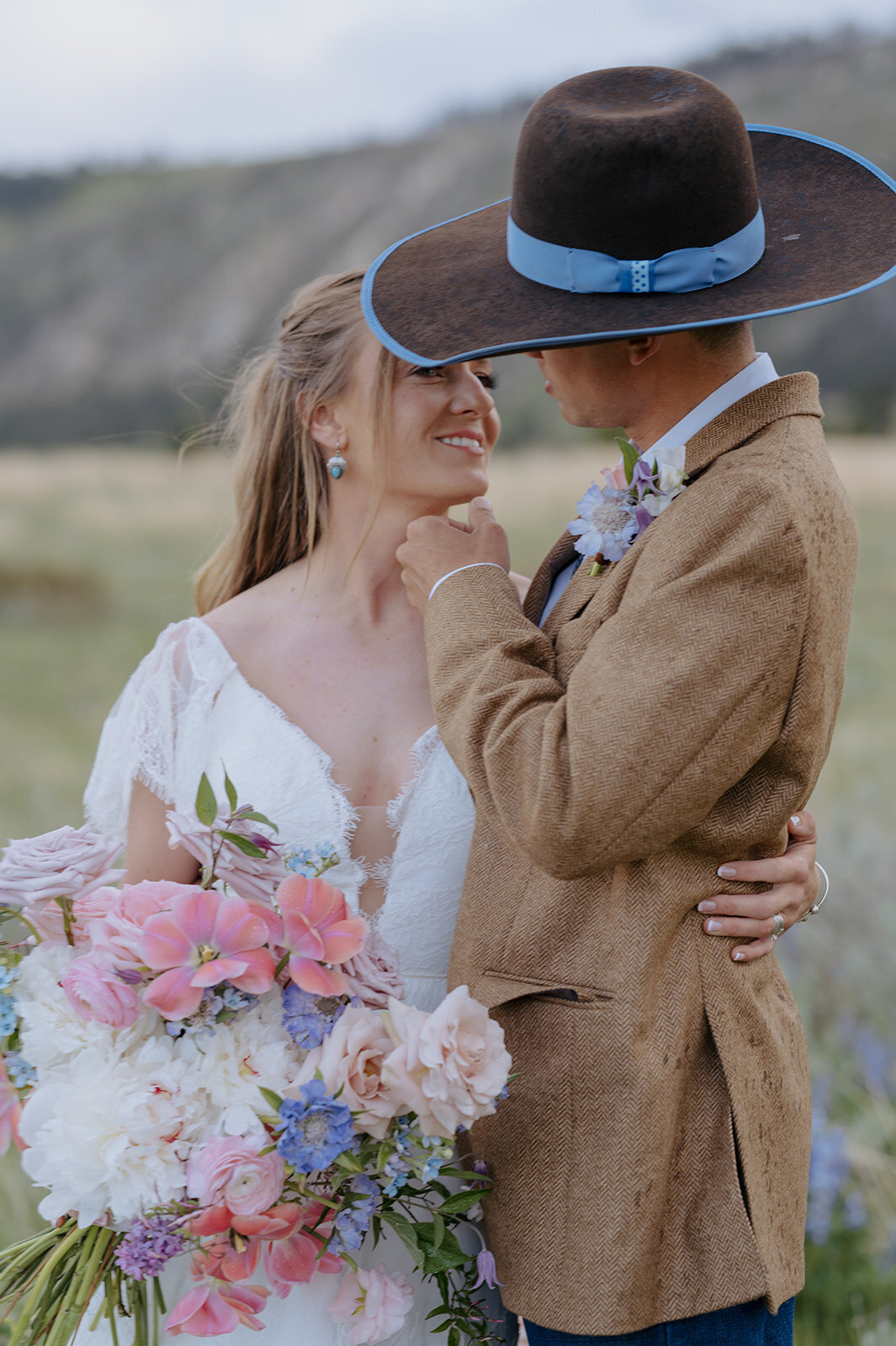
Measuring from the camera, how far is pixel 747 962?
1.53m

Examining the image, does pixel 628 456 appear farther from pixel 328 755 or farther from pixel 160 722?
pixel 160 722

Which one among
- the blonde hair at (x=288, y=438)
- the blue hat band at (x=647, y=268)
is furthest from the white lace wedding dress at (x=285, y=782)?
the blue hat band at (x=647, y=268)

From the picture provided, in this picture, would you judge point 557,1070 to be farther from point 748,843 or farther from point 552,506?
point 552,506

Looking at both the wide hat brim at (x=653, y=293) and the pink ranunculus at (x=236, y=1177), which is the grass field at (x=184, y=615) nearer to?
the wide hat brim at (x=653, y=293)

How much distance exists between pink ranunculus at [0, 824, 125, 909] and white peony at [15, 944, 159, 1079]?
9cm

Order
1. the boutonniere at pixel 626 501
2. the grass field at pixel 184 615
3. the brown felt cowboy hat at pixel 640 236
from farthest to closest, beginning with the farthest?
the grass field at pixel 184 615 → the boutonniere at pixel 626 501 → the brown felt cowboy hat at pixel 640 236

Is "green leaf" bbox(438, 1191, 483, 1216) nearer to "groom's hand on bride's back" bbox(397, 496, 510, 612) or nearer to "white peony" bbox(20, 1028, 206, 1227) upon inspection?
"white peony" bbox(20, 1028, 206, 1227)

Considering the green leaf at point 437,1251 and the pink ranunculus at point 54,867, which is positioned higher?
the pink ranunculus at point 54,867

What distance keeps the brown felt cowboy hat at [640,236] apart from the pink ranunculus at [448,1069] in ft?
2.67

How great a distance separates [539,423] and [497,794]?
17.2m

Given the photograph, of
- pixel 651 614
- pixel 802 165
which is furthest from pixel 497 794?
pixel 802 165

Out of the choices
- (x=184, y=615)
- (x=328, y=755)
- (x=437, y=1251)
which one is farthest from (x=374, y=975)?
(x=184, y=615)

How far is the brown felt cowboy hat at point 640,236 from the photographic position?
1344 millimetres

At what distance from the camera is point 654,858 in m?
1.46
